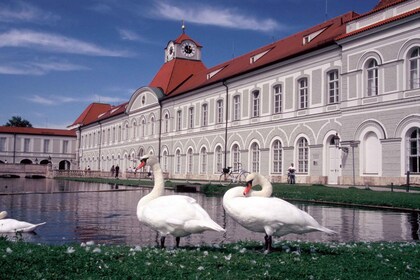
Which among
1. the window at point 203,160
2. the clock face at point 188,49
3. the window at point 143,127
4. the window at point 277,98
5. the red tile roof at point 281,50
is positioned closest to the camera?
the red tile roof at point 281,50

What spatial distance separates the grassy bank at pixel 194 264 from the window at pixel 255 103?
103ft

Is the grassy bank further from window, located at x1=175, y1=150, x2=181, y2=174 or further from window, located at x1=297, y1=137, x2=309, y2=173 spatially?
window, located at x1=175, y1=150, x2=181, y2=174

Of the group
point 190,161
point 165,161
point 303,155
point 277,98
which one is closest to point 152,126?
point 165,161

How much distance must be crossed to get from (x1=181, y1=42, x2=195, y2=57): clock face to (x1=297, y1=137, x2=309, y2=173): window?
1231 inches

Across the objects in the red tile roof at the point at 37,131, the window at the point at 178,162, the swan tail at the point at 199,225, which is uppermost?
the red tile roof at the point at 37,131

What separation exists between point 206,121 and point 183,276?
131 ft

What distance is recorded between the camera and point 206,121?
44688 mm

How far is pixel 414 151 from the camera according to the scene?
24.2 m

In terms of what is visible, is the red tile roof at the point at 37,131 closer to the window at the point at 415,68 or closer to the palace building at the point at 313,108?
the palace building at the point at 313,108

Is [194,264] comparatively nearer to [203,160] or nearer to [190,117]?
[203,160]

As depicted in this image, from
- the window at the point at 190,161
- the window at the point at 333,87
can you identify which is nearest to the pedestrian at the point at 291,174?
the window at the point at 333,87

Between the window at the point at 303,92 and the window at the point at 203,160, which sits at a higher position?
the window at the point at 303,92

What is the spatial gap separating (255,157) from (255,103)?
171 inches

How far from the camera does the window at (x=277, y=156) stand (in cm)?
3443
